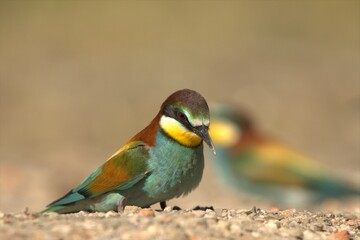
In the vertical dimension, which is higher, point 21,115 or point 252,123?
point 21,115

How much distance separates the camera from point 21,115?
13984 mm

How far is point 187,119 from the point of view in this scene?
5.20 meters

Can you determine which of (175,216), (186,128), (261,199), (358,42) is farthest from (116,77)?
(175,216)

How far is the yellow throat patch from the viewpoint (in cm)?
520

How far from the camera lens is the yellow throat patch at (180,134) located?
205 inches

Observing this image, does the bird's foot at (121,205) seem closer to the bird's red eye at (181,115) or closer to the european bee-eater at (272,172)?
the bird's red eye at (181,115)

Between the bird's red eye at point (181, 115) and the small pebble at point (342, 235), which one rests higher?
the bird's red eye at point (181, 115)

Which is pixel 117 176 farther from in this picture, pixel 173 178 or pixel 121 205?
pixel 173 178

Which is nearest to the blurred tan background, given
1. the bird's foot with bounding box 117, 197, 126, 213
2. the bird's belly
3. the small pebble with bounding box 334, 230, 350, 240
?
the bird's foot with bounding box 117, 197, 126, 213

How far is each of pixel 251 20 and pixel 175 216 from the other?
58.0 ft

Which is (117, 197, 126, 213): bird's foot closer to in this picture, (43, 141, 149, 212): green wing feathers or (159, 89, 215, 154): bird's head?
(43, 141, 149, 212): green wing feathers

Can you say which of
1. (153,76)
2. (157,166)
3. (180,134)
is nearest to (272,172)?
(180,134)

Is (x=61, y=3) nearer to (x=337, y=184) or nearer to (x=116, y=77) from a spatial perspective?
(x=116, y=77)

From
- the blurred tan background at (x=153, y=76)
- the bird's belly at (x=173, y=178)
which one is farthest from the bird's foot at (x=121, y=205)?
the blurred tan background at (x=153, y=76)
